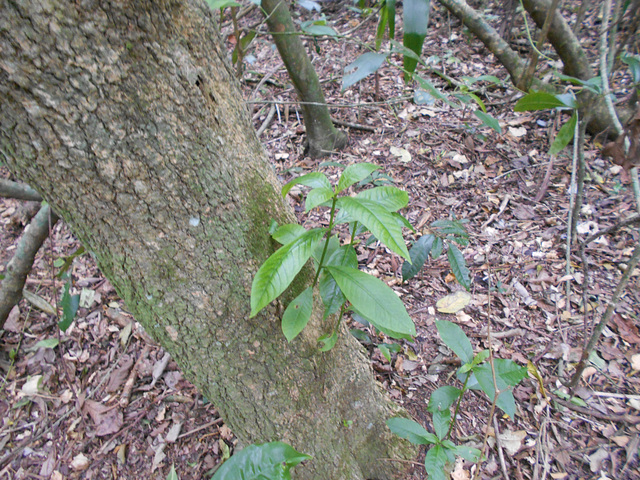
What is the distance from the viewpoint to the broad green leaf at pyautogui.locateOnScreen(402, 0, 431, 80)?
1.14m

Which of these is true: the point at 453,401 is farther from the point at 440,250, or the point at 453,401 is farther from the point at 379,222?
the point at 379,222

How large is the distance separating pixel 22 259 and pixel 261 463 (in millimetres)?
1630

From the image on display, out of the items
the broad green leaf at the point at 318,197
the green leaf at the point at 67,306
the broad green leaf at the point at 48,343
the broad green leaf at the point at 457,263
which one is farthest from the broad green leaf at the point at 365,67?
the broad green leaf at the point at 48,343

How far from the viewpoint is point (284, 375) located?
1127 millimetres

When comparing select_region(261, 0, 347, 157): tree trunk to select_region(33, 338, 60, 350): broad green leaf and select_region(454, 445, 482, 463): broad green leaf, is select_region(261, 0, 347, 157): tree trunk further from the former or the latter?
select_region(33, 338, 60, 350): broad green leaf

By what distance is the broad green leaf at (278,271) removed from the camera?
2.46 feet

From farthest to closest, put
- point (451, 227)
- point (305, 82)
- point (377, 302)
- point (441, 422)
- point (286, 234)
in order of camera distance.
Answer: point (305, 82)
point (451, 227)
point (441, 422)
point (286, 234)
point (377, 302)

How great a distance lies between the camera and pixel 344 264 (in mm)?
1061

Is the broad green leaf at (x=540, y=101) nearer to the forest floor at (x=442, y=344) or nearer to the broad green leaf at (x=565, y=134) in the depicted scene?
the broad green leaf at (x=565, y=134)

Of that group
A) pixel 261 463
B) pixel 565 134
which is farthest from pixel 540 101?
pixel 261 463

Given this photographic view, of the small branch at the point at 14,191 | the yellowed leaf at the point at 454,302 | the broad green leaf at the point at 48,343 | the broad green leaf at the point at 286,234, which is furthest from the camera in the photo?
the broad green leaf at the point at 48,343

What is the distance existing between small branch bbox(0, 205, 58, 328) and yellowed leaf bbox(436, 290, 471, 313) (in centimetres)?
206

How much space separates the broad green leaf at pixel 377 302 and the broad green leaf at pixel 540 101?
966 millimetres

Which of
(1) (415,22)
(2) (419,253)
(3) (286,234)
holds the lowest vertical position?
(2) (419,253)
